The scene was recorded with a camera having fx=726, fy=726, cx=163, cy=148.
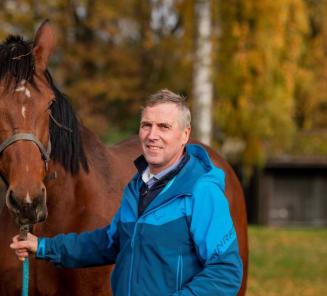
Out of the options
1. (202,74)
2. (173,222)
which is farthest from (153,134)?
(202,74)

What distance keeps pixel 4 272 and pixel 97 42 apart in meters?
17.2

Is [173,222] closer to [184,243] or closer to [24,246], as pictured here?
[184,243]

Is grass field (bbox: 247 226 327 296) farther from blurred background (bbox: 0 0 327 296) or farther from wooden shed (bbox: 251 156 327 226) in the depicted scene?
wooden shed (bbox: 251 156 327 226)

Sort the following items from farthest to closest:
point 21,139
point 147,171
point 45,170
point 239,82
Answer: point 239,82 → point 45,170 → point 21,139 → point 147,171

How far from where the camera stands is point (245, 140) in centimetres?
1346

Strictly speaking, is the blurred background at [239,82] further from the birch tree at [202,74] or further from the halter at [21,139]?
the halter at [21,139]

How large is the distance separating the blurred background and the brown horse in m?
5.83

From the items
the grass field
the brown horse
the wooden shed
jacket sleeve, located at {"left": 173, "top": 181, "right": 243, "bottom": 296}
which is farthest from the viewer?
the wooden shed

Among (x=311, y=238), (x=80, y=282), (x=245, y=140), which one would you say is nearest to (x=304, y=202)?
(x=311, y=238)

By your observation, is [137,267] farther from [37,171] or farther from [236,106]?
[236,106]

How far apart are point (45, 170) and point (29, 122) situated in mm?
267

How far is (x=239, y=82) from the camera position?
12.5m

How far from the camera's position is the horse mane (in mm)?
3631

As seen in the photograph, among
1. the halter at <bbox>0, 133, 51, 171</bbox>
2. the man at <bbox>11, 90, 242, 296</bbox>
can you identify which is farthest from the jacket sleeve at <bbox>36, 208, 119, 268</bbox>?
the halter at <bbox>0, 133, 51, 171</bbox>
